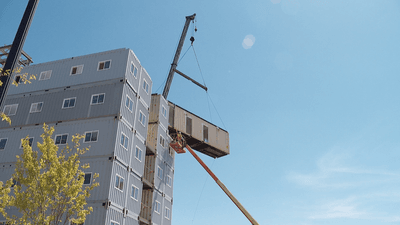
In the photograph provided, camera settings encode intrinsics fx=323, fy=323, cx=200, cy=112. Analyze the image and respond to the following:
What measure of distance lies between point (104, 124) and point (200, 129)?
20.4 m

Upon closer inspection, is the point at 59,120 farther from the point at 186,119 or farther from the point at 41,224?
the point at 186,119

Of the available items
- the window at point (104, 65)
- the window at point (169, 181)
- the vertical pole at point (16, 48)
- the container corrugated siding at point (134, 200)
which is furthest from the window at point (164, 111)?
the vertical pole at point (16, 48)

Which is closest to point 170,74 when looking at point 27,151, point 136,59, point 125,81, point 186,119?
point 186,119

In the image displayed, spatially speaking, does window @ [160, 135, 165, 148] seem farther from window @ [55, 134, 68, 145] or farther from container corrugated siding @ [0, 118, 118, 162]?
window @ [55, 134, 68, 145]

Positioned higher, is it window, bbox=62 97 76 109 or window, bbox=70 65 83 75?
window, bbox=70 65 83 75

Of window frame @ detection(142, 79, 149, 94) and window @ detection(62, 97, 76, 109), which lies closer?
window @ detection(62, 97, 76, 109)

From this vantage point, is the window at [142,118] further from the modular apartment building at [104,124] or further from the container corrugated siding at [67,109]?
the container corrugated siding at [67,109]

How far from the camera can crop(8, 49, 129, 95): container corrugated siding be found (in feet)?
103

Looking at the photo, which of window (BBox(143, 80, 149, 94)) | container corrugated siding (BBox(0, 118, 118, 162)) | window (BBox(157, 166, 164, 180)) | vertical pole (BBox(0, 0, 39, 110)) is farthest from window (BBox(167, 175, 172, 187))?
vertical pole (BBox(0, 0, 39, 110))

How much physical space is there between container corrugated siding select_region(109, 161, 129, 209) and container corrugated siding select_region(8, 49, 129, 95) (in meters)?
8.73

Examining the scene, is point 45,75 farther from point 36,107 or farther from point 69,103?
point 69,103

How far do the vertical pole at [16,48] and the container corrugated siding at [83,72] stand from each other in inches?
644

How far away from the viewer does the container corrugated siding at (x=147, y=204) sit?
→ 3300cm

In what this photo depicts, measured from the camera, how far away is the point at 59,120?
29828mm
